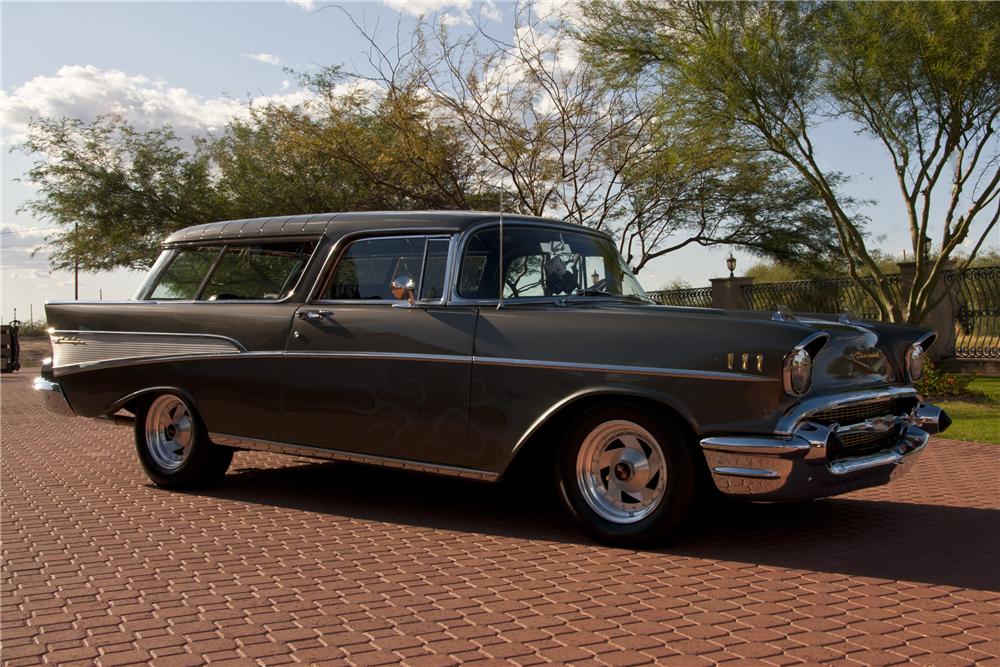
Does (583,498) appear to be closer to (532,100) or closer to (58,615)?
(58,615)

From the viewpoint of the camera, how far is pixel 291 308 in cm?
618

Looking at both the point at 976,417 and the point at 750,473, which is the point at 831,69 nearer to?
the point at 976,417

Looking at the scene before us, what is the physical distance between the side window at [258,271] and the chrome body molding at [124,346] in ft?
1.15

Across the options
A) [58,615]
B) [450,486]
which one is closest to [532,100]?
[450,486]

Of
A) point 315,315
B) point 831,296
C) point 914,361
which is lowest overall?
point 914,361

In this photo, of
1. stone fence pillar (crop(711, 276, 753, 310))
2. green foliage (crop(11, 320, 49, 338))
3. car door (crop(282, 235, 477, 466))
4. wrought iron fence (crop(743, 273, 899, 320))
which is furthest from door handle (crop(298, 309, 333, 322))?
green foliage (crop(11, 320, 49, 338))

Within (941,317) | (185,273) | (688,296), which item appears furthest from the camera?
(688,296)

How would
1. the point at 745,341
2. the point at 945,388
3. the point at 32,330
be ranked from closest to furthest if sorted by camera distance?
1. the point at 745,341
2. the point at 945,388
3. the point at 32,330

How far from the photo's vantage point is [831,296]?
63.9 feet

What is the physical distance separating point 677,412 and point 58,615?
2.93 metres

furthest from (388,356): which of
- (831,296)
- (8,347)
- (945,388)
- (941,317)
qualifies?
(8,347)

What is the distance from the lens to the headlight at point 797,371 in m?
4.51

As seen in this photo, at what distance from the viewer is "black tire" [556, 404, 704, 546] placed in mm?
4723

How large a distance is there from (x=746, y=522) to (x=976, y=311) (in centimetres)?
1415
